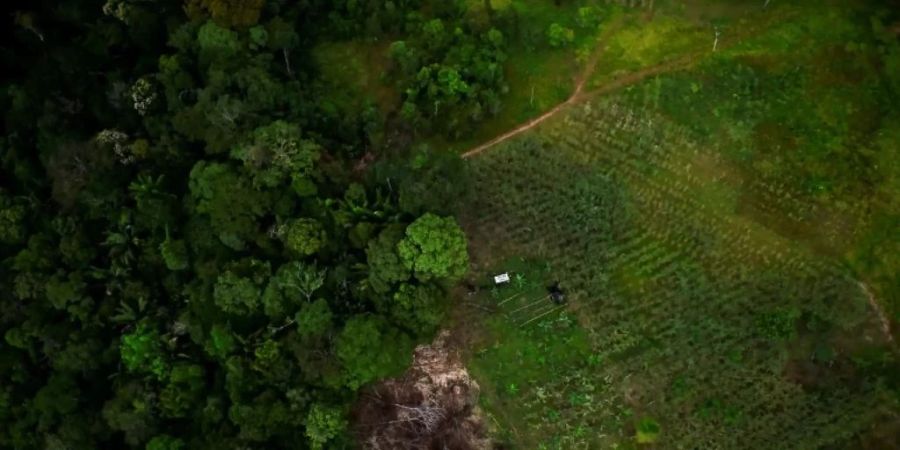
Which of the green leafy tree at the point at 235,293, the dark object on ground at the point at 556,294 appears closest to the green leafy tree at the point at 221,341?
the green leafy tree at the point at 235,293

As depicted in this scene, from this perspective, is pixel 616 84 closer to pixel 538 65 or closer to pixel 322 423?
pixel 538 65

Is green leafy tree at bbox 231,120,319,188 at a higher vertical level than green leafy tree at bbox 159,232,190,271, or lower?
higher

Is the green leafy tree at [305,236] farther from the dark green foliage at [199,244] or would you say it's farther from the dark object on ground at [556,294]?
the dark object on ground at [556,294]

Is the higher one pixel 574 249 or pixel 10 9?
pixel 10 9

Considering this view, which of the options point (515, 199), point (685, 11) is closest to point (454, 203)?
point (515, 199)

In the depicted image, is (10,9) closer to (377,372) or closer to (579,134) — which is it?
(377,372)

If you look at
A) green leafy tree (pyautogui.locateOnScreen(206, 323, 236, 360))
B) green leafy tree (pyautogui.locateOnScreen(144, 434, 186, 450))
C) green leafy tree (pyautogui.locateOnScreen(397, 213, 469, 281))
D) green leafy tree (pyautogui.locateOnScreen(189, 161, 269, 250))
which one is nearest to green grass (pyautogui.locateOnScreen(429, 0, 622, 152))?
green leafy tree (pyautogui.locateOnScreen(397, 213, 469, 281))

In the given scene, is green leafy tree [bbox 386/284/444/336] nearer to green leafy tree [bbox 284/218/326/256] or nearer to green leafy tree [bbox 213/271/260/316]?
green leafy tree [bbox 284/218/326/256]

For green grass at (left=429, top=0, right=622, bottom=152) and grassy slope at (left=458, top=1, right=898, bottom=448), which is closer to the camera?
grassy slope at (left=458, top=1, right=898, bottom=448)
